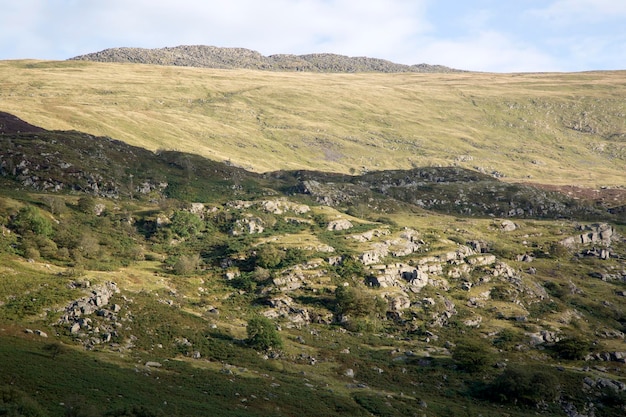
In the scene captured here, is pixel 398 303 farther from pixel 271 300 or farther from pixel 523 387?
pixel 523 387

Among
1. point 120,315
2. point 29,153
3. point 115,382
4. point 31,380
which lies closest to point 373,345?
point 120,315

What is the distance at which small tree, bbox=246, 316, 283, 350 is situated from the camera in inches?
3440

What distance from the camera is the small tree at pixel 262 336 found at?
8738cm

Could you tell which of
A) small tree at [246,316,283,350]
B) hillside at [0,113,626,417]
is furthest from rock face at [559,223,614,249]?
small tree at [246,316,283,350]

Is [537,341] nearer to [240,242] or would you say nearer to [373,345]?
[373,345]

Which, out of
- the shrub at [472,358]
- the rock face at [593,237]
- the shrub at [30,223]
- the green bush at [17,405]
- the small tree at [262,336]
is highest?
the shrub at [30,223]

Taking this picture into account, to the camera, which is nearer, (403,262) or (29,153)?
(403,262)

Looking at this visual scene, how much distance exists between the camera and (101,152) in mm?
181750

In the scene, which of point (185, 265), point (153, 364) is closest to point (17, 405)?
point (153, 364)

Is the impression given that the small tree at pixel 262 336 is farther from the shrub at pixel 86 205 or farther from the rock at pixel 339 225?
the rock at pixel 339 225

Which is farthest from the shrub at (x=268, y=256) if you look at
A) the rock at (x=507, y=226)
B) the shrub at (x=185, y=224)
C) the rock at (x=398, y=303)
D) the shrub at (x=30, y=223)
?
the rock at (x=507, y=226)

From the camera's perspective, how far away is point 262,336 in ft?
287

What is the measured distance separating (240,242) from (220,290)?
2650 cm

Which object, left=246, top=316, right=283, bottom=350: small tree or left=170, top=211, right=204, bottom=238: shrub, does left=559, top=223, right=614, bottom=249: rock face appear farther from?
left=246, top=316, right=283, bottom=350: small tree
